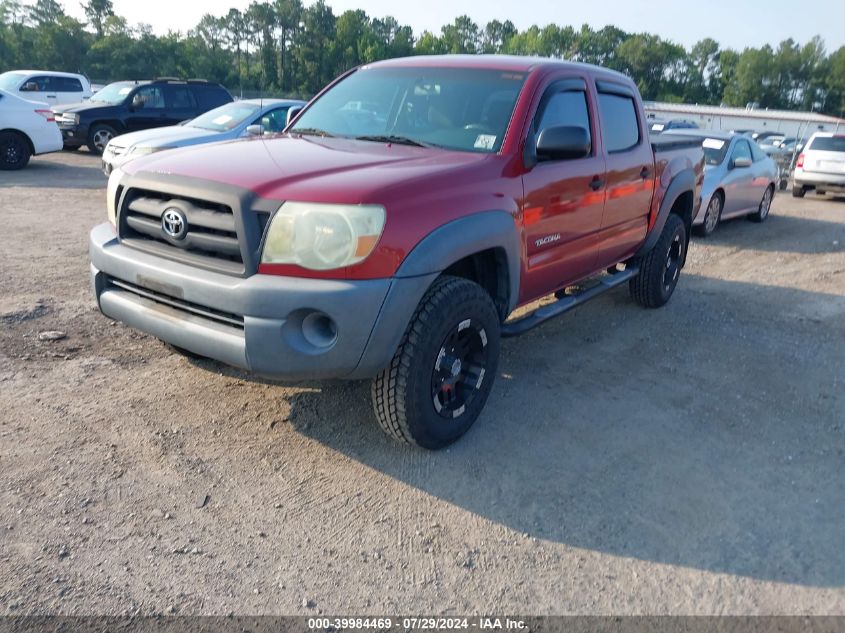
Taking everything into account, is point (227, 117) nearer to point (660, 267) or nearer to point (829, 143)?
point (660, 267)

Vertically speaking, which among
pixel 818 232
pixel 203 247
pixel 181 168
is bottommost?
pixel 818 232

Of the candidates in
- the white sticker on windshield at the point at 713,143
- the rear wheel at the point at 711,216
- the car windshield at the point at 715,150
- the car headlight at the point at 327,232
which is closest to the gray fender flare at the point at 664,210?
the car headlight at the point at 327,232

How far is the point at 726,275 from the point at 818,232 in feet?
14.1

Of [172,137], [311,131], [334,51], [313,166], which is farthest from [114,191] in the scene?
[334,51]

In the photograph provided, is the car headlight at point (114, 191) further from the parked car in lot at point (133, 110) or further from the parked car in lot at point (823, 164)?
the parked car in lot at point (823, 164)

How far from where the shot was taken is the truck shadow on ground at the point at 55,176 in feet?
37.5

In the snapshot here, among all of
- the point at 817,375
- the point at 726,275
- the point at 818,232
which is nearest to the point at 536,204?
the point at 817,375

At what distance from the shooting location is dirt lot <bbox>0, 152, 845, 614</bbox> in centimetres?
268

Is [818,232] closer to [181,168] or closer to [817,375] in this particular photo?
[817,375]

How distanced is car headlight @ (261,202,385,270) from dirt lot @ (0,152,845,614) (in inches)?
42.2

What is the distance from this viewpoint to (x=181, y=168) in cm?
339

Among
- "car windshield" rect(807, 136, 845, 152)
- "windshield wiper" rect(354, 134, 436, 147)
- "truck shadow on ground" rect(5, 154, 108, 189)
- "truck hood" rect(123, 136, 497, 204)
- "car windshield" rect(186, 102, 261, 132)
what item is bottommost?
"truck shadow on ground" rect(5, 154, 108, 189)

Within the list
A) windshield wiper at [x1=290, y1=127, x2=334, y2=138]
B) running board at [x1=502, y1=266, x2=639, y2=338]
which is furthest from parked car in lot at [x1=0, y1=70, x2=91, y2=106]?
running board at [x1=502, y1=266, x2=639, y2=338]

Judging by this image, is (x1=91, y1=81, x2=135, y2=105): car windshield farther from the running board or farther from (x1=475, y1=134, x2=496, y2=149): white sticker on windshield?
(x1=475, y1=134, x2=496, y2=149): white sticker on windshield
